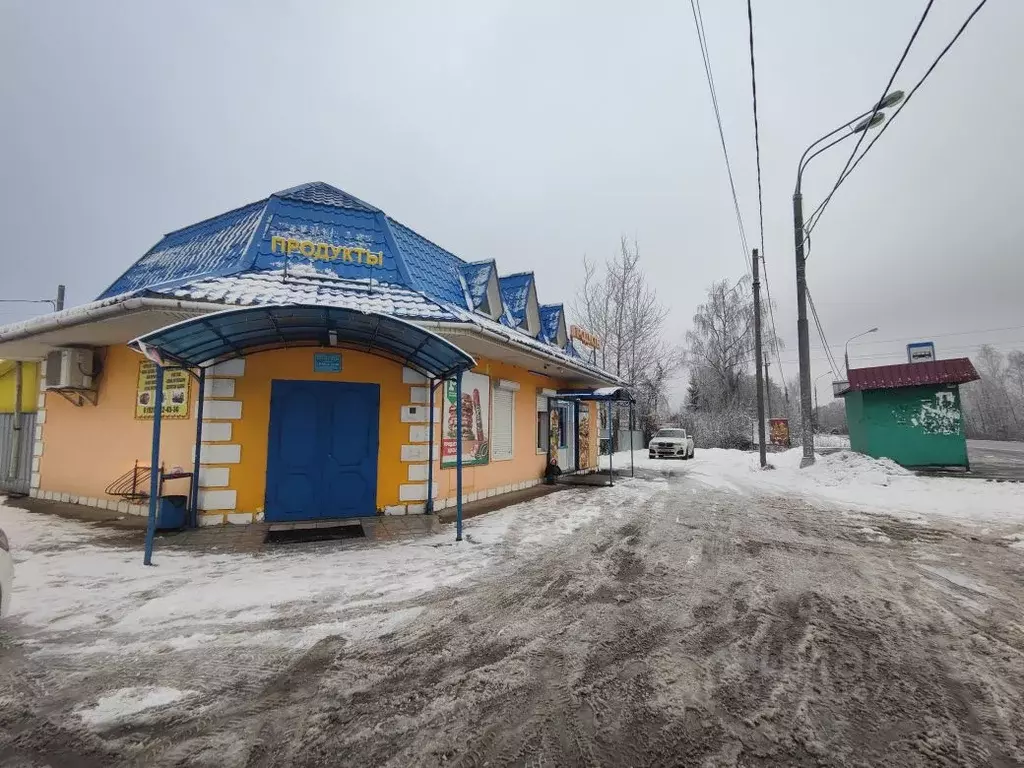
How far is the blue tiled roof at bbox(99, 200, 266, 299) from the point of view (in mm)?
8734

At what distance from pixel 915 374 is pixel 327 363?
54.9ft

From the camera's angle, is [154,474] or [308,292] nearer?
[154,474]

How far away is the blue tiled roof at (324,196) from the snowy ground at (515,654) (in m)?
7.27

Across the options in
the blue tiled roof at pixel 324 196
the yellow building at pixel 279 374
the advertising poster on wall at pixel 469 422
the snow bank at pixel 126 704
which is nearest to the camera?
the snow bank at pixel 126 704

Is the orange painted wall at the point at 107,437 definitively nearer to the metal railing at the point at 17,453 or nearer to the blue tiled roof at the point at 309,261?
the metal railing at the point at 17,453

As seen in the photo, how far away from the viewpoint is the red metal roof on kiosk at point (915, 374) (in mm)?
13148

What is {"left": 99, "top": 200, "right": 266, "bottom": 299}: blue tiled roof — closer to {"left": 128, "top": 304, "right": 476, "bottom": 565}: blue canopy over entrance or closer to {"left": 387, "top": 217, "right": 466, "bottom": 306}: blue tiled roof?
{"left": 128, "top": 304, "right": 476, "bottom": 565}: blue canopy over entrance

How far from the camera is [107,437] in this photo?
8766 millimetres

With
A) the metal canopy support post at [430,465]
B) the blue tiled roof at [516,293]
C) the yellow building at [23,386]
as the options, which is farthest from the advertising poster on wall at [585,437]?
the yellow building at [23,386]

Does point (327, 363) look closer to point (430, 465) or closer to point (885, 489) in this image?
point (430, 465)

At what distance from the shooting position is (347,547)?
6148 mm

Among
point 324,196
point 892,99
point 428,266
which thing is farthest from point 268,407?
point 892,99

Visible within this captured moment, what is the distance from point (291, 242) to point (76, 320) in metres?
3.53

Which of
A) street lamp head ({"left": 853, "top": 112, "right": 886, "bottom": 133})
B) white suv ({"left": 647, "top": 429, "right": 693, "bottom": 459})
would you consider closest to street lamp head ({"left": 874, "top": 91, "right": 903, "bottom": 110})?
street lamp head ({"left": 853, "top": 112, "right": 886, "bottom": 133})
